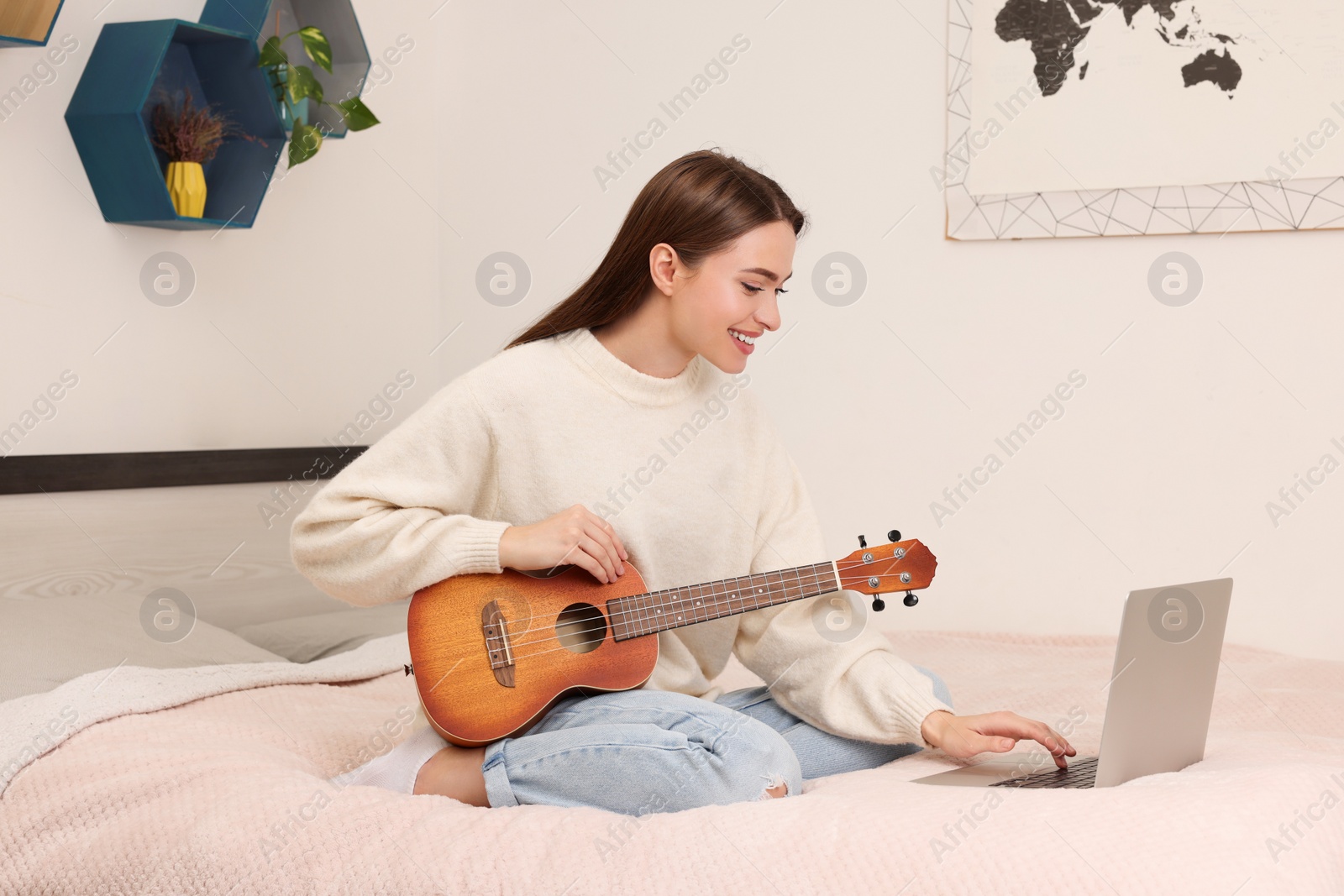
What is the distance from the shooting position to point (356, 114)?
2.21m

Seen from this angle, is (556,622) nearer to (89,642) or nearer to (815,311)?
(89,642)

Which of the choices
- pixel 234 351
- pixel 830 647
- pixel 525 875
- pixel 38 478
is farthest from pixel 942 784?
pixel 234 351

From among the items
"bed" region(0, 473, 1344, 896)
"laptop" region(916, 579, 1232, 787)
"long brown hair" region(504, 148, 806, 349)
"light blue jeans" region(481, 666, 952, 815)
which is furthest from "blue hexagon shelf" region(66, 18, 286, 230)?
"laptop" region(916, 579, 1232, 787)

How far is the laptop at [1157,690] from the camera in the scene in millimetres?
997

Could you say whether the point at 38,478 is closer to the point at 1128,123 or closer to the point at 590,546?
the point at 590,546

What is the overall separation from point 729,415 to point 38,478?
1151 mm

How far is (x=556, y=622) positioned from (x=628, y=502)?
0.20 meters

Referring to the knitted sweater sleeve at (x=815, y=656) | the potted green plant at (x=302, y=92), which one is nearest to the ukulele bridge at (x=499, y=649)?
the knitted sweater sleeve at (x=815, y=656)

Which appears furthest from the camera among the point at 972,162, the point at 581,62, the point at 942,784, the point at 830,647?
the point at 581,62

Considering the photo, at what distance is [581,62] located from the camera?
8.79ft

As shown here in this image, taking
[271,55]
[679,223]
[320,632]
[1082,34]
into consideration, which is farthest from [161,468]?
[1082,34]

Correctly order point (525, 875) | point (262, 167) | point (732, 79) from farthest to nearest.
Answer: point (732, 79) < point (262, 167) < point (525, 875)

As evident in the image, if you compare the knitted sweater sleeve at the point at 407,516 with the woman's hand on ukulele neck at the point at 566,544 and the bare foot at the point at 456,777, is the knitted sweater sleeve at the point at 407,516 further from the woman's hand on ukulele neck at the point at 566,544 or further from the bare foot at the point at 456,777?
the bare foot at the point at 456,777

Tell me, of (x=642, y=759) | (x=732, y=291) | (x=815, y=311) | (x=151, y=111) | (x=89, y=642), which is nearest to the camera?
(x=642, y=759)
